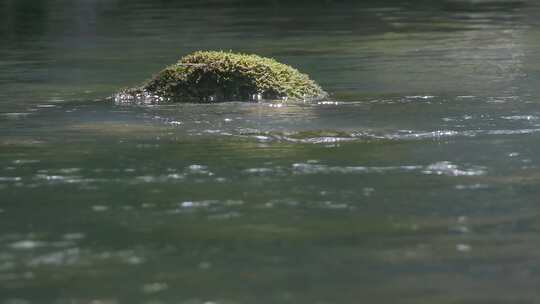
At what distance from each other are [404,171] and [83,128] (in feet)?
12.3

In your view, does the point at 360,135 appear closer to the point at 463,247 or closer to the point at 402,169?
the point at 402,169

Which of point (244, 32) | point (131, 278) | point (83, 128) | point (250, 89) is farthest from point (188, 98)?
point (244, 32)

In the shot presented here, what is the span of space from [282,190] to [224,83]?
593cm

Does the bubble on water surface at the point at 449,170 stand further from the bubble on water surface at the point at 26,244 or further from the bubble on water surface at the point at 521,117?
the bubble on water surface at the point at 26,244

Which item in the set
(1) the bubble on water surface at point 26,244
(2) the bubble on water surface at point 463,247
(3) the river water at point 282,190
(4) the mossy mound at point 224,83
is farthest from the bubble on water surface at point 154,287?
(4) the mossy mound at point 224,83

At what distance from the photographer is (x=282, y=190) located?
27.8ft

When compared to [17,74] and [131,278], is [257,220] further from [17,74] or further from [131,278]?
[17,74]

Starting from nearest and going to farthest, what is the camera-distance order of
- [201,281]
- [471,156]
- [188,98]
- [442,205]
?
[201,281] → [442,205] → [471,156] → [188,98]

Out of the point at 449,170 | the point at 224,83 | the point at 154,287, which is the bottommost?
the point at 154,287

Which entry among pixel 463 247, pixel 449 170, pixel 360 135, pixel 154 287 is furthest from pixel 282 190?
pixel 360 135

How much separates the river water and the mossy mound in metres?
0.46

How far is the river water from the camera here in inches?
244

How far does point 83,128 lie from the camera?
39.2 feet

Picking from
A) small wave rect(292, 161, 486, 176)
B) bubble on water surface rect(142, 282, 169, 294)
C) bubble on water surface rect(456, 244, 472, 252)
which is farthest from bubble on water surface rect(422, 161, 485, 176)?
bubble on water surface rect(142, 282, 169, 294)
